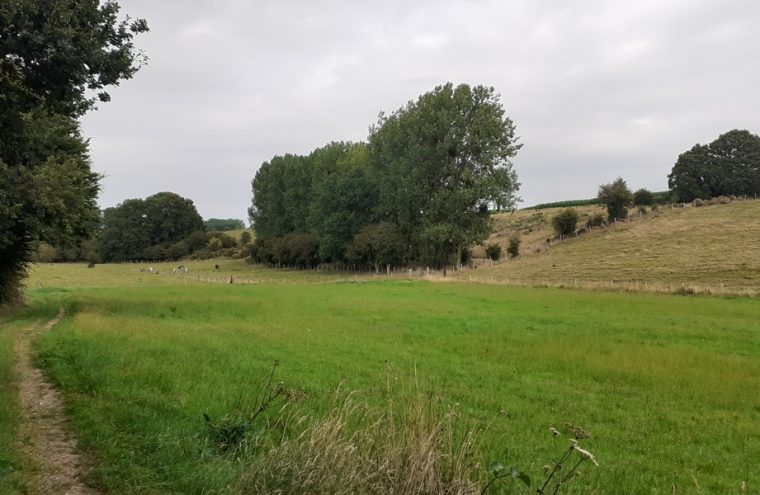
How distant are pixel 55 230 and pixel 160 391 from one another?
15.6 m

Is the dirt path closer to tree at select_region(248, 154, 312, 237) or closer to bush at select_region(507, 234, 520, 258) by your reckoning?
bush at select_region(507, 234, 520, 258)

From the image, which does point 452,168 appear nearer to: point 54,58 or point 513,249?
point 513,249

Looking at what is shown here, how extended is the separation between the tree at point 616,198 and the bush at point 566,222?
5.15 meters

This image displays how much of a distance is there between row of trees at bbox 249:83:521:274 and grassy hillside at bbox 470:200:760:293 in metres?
7.75

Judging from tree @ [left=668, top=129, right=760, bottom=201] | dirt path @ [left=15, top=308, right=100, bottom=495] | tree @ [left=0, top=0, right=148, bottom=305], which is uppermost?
tree @ [left=668, top=129, right=760, bottom=201]

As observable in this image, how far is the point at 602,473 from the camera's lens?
7.20 m

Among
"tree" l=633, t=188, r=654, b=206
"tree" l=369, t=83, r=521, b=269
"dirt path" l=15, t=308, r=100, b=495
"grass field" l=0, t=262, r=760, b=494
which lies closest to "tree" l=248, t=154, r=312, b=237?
"tree" l=369, t=83, r=521, b=269

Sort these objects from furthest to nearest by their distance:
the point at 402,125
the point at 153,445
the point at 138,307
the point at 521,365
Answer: the point at 402,125
the point at 138,307
the point at 521,365
the point at 153,445

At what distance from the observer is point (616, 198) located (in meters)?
78.2

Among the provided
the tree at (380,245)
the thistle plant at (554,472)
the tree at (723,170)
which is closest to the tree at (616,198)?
the tree at (723,170)

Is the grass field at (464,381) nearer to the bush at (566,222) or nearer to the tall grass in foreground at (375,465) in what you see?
the tall grass in foreground at (375,465)

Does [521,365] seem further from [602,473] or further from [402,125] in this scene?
[402,125]

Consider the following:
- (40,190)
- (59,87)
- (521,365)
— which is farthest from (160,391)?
(40,190)

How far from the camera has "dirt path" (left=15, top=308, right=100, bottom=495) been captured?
5602mm
